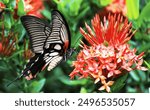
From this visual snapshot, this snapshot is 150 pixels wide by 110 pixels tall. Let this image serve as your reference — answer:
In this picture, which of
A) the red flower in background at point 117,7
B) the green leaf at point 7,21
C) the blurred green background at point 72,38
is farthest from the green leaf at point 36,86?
the red flower in background at point 117,7

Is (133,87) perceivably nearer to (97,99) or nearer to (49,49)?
(97,99)

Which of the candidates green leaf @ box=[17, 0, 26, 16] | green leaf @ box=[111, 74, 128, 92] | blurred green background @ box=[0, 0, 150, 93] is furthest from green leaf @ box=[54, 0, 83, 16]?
green leaf @ box=[111, 74, 128, 92]

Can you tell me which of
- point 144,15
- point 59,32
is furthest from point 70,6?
point 144,15

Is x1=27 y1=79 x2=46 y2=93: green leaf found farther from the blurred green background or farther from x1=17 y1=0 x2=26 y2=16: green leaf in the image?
x1=17 y1=0 x2=26 y2=16: green leaf

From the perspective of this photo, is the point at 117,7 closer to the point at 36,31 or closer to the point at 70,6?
the point at 70,6

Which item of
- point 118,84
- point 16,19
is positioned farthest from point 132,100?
point 16,19

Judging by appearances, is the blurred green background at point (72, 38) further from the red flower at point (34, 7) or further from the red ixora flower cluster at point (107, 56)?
the red ixora flower cluster at point (107, 56)

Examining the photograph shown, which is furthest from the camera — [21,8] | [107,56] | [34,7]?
[34,7]
